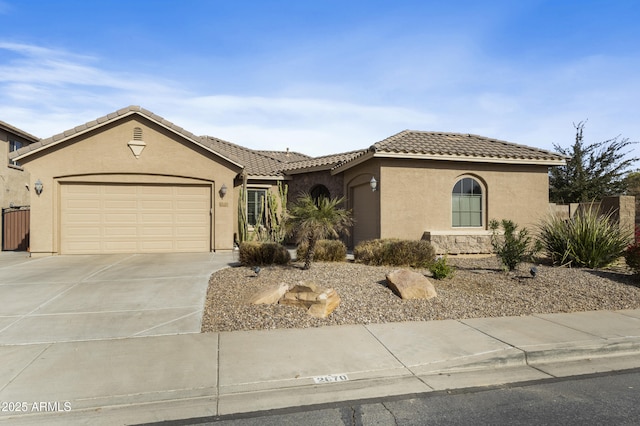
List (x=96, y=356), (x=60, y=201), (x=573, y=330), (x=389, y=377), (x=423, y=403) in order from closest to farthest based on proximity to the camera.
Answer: (x=423, y=403) < (x=389, y=377) < (x=96, y=356) < (x=573, y=330) < (x=60, y=201)

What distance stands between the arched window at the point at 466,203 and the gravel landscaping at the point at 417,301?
384cm

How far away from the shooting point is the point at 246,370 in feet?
15.9

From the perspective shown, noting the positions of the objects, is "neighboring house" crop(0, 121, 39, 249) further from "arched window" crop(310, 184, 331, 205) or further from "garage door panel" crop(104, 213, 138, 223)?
"arched window" crop(310, 184, 331, 205)

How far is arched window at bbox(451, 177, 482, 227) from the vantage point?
47.5 ft

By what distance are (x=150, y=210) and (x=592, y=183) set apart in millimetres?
22766

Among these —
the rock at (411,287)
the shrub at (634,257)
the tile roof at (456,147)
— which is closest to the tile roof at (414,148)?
the tile roof at (456,147)

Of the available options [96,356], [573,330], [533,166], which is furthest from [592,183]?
[96,356]

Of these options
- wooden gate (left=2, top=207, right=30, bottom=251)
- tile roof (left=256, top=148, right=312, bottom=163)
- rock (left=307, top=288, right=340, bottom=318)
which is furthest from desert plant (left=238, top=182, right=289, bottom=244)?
wooden gate (left=2, top=207, right=30, bottom=251)

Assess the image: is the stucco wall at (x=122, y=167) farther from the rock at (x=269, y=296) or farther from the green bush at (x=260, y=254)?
the rock at (x=269, y=296)

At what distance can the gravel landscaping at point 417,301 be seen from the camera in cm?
686

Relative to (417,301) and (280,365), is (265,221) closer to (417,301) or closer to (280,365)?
(417,301)

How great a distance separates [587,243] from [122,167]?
14507 millimetres

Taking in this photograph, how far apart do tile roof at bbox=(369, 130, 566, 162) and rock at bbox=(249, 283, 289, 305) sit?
22.6 ft

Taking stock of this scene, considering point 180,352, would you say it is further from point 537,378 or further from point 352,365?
point 537,378
